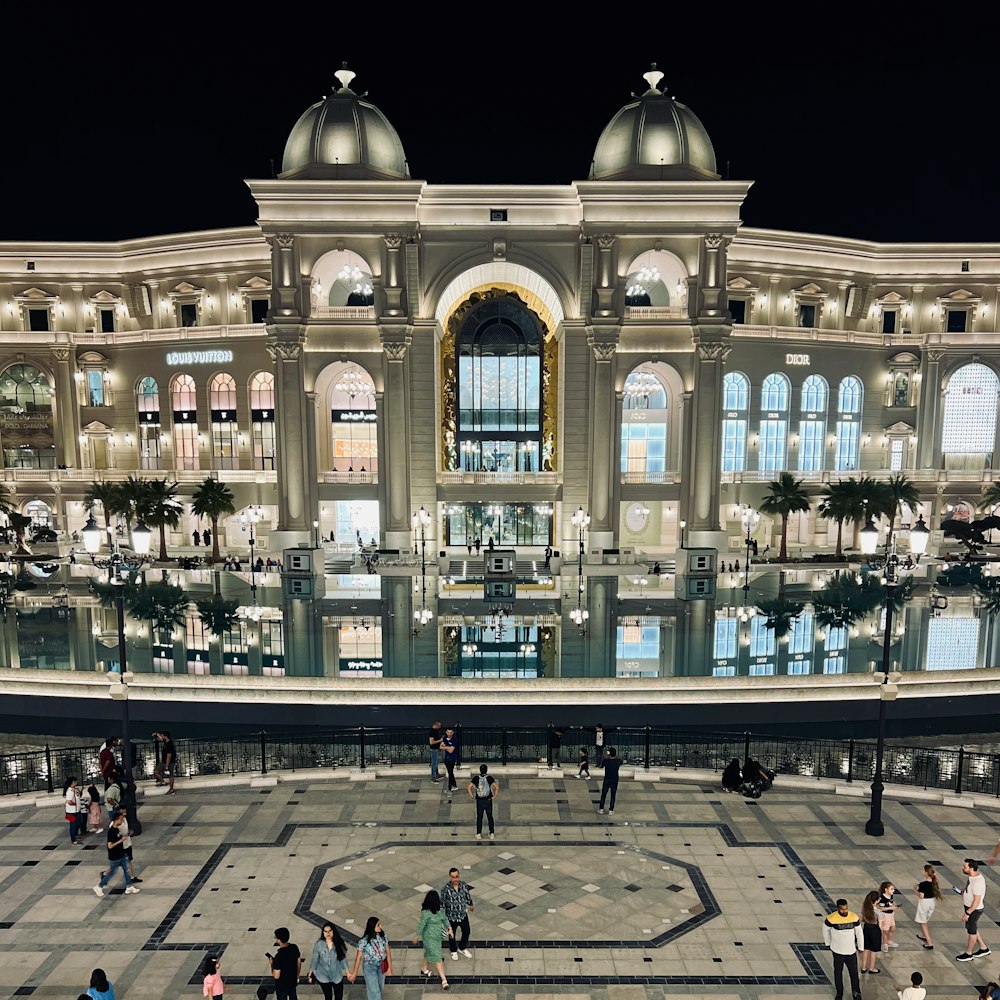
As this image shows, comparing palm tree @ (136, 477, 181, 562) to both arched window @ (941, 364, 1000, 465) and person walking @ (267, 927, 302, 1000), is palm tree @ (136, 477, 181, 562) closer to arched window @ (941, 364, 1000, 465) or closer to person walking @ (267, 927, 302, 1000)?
person walking @ (267, 927, 302, 1000)

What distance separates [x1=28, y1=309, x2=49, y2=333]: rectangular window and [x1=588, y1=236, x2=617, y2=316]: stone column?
138ft

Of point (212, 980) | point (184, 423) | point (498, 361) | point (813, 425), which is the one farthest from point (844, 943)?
point (184, 423)

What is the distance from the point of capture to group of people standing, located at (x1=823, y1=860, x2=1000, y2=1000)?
11.2m

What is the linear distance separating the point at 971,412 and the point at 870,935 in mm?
57289

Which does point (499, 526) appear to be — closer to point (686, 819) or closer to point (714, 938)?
point (686, 819)

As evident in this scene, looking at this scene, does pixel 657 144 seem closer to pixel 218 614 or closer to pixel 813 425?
pixel 813 425

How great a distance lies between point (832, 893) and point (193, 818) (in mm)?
13404

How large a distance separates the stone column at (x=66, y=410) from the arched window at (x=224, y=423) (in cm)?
1105

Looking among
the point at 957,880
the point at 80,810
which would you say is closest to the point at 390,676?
the point at 80,810

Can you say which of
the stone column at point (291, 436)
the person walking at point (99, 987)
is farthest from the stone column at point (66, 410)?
the person walking at point (99, 987)

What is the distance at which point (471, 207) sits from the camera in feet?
161

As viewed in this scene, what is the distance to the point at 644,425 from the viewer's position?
180 feet

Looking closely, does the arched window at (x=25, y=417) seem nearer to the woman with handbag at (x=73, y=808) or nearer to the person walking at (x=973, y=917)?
the woman with handbag at (x=73, y=808)

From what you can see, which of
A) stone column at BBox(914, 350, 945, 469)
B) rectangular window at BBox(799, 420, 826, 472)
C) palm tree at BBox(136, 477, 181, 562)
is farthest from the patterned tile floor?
stone column at BBox(914, 350, 945, 469)
